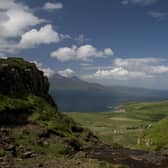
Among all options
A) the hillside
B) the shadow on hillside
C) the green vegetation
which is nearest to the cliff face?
the hillside

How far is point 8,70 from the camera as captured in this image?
126000 mm

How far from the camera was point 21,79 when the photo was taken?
129000mm

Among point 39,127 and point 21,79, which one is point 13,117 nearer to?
point 39,127

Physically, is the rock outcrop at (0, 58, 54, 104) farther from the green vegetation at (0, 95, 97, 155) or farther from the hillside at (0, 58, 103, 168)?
the green vegetation at (0, 95, 97, 155)

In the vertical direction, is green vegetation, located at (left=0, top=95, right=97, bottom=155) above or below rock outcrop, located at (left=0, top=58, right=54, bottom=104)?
below

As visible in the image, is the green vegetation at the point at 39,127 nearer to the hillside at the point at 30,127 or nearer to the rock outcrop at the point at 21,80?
the hillside at the point at 30,127

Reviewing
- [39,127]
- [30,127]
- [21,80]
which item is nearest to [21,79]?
[21,80]

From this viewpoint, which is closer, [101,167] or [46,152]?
[101,167]

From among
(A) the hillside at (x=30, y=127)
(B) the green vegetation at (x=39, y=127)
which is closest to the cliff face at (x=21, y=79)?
(A) the hillside at (x=30, y=127)

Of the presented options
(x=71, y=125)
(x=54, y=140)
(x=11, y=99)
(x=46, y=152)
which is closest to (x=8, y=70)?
(x=11, y=99)

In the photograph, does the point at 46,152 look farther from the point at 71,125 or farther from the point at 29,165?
the point at 71,125

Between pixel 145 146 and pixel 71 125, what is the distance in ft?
94.8

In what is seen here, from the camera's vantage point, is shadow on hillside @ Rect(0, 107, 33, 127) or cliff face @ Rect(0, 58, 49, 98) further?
cliff face @ Rect(0, 58, 49, 98)

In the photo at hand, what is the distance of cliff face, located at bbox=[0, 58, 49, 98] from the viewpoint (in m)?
122
